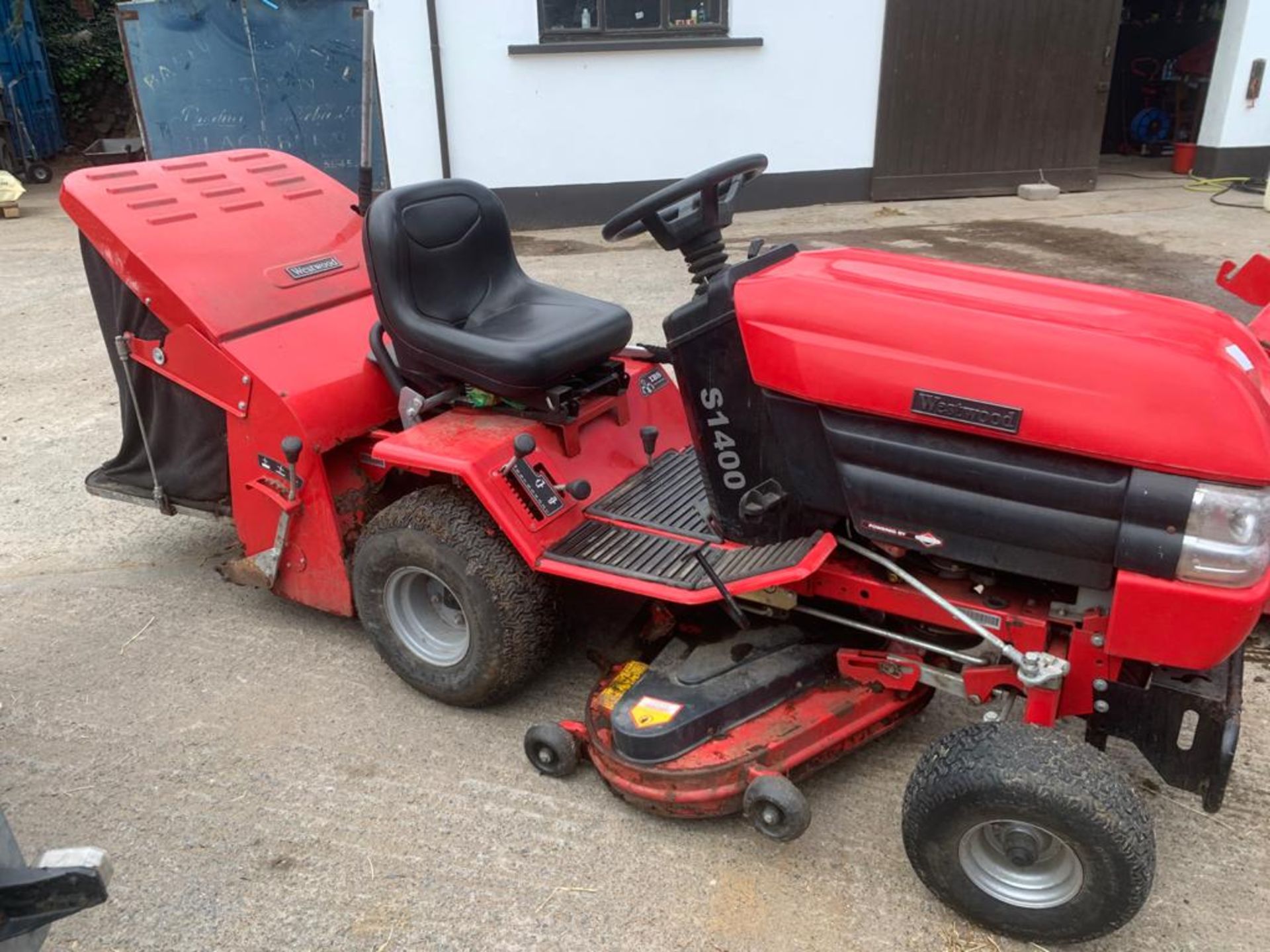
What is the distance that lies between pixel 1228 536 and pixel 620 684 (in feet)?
4.41

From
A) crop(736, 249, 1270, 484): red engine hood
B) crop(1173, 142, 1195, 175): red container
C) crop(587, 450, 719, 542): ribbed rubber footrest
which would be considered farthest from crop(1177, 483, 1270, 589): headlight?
crop(1173, 142, 1195, 175): red container

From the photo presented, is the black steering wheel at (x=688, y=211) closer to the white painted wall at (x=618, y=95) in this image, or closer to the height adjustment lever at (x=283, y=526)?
the height adjustment lever at (x=283, y=526)

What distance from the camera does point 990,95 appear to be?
29.3 feet

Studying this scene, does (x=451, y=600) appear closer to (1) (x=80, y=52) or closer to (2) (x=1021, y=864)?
(2) (x=1021, y=864)

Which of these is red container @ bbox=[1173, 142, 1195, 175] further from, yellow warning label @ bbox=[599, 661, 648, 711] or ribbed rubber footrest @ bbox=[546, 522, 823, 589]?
yellow warning label @ bbox=[599, 661, 648, 711]

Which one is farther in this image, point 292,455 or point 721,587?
point 292,455

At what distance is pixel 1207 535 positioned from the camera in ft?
5.71

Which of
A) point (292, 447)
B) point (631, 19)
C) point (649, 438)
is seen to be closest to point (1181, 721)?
point (649, 438)

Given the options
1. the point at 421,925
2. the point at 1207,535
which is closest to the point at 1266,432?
the point at 1207,535

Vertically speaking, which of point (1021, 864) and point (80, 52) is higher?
point (80, 52)

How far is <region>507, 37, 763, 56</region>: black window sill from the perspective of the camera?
7.89m

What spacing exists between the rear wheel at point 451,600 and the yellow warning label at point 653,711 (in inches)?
16.3

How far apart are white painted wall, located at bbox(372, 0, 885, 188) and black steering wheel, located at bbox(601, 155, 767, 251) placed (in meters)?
6.17

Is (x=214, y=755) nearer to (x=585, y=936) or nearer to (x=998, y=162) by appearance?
(x=585, y=936)
